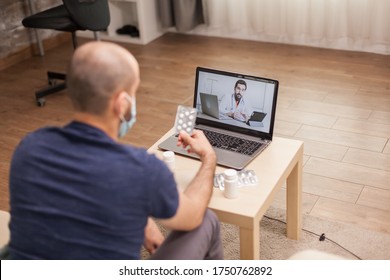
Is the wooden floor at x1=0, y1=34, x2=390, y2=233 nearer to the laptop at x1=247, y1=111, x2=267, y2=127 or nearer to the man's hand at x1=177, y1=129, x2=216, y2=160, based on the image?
the laptop at x1=247, y1=111, x2=267, y2=127

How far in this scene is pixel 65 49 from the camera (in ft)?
15.8

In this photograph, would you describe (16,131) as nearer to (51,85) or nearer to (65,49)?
(51,85)

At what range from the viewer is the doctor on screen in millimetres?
2180

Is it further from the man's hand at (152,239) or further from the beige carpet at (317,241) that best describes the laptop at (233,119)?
the beige carpet at (317,241)

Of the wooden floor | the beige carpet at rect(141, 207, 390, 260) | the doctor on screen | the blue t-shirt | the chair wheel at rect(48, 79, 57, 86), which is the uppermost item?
the blue t-shirt

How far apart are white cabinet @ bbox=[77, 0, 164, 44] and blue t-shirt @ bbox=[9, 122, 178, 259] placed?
3.36 meters

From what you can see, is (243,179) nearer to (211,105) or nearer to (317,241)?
(211,105)

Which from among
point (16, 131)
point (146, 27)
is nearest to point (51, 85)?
point (16, 131)

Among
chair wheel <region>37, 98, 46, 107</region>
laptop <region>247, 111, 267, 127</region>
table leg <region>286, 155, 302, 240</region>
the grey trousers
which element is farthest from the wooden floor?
the grey trousers

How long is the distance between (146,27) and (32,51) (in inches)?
36.7

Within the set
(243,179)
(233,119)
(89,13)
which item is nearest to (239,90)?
(233,119)

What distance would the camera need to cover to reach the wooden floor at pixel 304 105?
8.87 feet

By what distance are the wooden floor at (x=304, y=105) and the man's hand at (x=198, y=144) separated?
0.86 meters

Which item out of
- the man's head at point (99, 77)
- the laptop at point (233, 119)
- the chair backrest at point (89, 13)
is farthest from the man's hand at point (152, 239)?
the chair backrest at point (89, 13)
